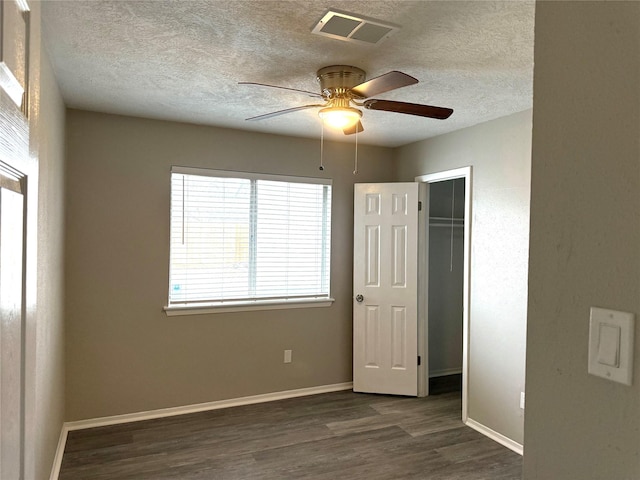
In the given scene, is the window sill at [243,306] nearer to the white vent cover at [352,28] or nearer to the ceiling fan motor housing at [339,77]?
the ceiling fan motor housing at [339,77]

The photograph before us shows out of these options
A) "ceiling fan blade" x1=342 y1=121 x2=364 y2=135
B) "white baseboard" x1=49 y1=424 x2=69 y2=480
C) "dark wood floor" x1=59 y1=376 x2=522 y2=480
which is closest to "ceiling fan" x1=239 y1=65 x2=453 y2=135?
→ "ceiling fan blade" x1=342 y1=121 x2=364 y2=135

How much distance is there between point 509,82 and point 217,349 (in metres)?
3.16

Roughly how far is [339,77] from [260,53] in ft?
1.54

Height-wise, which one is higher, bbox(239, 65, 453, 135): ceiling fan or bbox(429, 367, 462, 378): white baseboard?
bbox(239, 65, 453, 135): ceiling fan

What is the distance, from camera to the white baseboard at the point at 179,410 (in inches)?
130

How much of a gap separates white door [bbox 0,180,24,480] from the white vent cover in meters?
1.61

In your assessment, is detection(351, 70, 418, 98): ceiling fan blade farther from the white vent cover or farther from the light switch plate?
the light switch plate

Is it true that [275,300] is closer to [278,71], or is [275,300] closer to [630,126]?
[278,71]

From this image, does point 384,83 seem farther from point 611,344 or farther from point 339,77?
point 611,344

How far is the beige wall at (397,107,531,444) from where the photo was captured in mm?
3414

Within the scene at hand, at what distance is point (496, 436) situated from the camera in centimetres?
357

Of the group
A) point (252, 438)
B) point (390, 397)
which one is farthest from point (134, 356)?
point (390, 397)

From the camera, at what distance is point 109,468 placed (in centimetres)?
299

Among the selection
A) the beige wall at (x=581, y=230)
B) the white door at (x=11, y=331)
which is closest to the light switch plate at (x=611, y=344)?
the beige wall at (x=581, y=230)
